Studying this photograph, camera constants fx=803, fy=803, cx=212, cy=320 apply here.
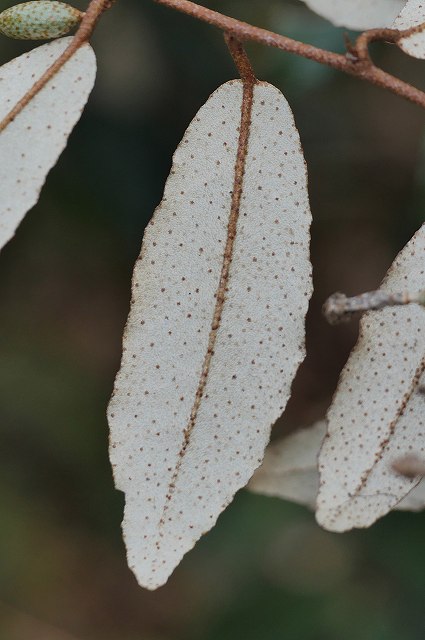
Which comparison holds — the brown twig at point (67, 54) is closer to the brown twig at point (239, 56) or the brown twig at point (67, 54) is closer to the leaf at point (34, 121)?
the leaf at point (34, 121)

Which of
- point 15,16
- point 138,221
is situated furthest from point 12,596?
point 15,16

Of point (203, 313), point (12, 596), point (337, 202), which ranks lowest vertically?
point (12, 596)

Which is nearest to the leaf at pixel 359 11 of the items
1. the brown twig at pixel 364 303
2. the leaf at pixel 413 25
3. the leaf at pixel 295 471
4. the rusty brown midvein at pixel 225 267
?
the leaf at pixel 413 25

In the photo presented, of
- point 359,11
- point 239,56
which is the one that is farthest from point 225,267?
point 359,11

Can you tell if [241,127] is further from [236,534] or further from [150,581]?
[236,534]

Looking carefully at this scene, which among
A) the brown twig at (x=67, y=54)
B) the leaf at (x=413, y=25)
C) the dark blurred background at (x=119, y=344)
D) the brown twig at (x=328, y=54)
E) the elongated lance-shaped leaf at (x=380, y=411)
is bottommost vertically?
the dark blurred background at (x=119, y=344)

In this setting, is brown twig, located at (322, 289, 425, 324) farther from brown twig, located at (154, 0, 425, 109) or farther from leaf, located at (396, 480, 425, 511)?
leaf, located at (396, 480, 425, 511)
